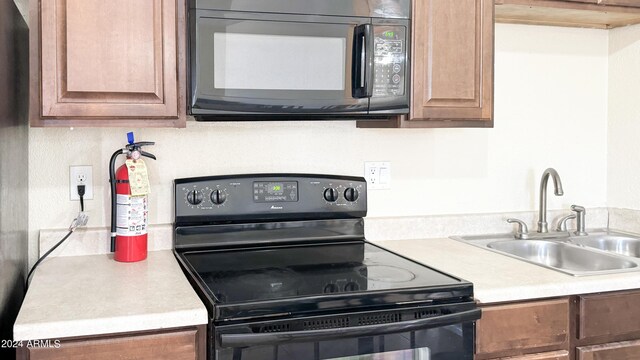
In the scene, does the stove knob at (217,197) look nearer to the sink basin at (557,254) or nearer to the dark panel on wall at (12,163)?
the dark panel on wall at (12,163)

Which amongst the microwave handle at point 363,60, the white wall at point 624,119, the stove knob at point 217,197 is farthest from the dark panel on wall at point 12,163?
the white wall at point 624,119

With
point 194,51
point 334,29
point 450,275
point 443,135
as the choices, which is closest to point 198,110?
point 194,51

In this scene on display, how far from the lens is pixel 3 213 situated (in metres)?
1.43

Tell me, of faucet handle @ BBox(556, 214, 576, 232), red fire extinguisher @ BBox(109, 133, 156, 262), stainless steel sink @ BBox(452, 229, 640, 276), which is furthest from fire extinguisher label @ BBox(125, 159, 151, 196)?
faucet handle @ BBox(556, 214, 576, 232)

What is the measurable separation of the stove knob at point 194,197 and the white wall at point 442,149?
104mm

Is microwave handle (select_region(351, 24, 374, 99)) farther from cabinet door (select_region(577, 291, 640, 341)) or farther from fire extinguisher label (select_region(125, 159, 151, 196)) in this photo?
cabinet door (select_region(577, 291, 640, 341))

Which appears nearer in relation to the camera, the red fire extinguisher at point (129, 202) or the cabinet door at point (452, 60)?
the red fire extinguisher at point (129, 202)

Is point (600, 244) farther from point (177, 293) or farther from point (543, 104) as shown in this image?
point (177, 293)

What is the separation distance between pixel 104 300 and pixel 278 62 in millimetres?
792

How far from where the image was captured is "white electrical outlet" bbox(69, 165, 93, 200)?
1971mm

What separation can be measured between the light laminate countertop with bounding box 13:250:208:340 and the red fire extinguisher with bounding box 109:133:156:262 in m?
0.05

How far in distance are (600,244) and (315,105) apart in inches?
50.9

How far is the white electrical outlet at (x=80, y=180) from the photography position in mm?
1971

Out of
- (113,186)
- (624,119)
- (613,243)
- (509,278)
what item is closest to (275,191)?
(113,186)
